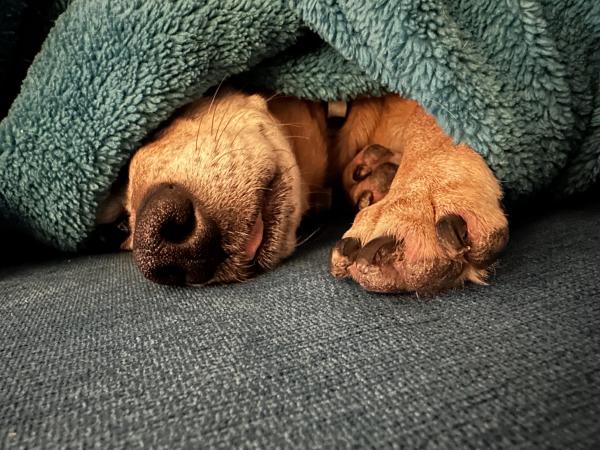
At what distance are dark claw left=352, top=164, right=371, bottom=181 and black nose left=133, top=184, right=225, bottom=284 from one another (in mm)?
411

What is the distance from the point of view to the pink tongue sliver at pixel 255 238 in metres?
0.92

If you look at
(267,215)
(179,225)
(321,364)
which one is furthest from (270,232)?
(321,364)

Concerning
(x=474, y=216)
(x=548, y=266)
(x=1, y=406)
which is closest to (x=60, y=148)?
(x=1, y=406)

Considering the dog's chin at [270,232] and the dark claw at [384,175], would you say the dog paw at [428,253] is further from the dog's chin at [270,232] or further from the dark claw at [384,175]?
the dark claw at [384,175]

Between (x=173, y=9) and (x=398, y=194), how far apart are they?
543mm

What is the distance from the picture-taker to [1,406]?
0.59 m

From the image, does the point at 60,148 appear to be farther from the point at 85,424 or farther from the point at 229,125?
the point at 85,424

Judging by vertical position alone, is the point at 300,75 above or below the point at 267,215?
above

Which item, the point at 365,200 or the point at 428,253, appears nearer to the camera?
the point at 428,253

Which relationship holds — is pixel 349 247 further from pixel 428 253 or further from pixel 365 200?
pixel 365 200

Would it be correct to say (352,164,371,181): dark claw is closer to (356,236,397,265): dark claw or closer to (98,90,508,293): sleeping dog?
(98,90,508,293): sleeping dog

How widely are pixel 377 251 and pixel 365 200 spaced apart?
36 cm

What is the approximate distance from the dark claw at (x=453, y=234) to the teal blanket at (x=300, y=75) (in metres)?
0.18

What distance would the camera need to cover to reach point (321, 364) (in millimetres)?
584
